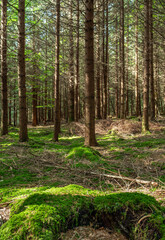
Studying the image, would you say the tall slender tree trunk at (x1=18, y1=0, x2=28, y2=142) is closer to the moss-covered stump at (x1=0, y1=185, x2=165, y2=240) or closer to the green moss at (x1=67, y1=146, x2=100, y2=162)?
the green moss at (x1=67, y1=146, x2=100, y2=162)

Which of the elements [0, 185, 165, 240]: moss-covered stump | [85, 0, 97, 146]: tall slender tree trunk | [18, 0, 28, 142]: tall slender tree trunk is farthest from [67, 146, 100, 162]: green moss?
[18, 0, 28, 142]: tall slender tree trunk

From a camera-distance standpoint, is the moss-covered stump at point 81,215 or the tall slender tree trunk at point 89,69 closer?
the moss-covered stump at point 81,215

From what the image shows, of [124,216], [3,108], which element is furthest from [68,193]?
[3,108]

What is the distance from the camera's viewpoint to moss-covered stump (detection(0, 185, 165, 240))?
1672mm

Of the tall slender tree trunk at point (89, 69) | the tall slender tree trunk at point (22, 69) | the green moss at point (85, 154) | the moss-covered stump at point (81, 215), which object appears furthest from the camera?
the tall slender tree trunk at point (22, 69)

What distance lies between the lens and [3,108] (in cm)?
1146

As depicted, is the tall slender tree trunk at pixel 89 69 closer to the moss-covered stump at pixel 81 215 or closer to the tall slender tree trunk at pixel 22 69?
the tall slender tree trunk at pixel 22 69

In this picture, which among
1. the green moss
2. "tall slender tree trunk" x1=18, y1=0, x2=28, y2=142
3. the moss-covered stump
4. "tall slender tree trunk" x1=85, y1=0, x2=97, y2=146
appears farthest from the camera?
"tall slender tree trunk" x1=18, y1=0, x2=28, y2=142

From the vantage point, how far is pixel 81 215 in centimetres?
199

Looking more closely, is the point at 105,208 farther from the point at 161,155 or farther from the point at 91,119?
the point at 91,119

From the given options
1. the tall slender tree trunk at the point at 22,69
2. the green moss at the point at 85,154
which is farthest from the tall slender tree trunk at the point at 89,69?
the tall slender tree trunk at the point at 22,69

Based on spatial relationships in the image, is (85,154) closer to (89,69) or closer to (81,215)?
(81,215)

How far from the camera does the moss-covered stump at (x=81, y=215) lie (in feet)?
5.49

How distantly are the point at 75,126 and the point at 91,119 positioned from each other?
23.0 ft
